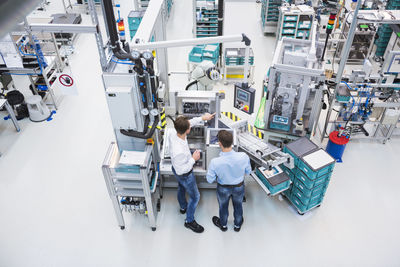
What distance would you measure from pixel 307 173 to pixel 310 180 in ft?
0.32

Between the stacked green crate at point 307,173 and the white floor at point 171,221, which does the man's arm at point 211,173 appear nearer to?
the white floor at point 171,221

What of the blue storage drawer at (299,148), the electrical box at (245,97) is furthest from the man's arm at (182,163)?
the blue storage drawer at (299,148)

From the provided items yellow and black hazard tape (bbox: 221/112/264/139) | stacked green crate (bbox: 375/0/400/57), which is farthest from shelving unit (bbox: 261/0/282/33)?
yellow and black hazard tape (bbox: 221/112/264/139)

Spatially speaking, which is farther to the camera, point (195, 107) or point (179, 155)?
point (195, 107)

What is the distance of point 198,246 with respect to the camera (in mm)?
4531

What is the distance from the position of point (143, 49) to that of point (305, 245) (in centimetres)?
334

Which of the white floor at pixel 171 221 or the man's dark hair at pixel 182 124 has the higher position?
the man's dark hair at pixel 182 124

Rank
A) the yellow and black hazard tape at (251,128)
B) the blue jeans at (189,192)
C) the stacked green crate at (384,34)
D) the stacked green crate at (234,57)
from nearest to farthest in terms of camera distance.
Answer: the blue jeans at (189,192)
the yellow and black hazard tape at (251,128)
the stacked green crate at (234,57)
the stacked green crate at (384,34)

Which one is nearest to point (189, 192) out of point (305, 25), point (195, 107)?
point (195, 107)

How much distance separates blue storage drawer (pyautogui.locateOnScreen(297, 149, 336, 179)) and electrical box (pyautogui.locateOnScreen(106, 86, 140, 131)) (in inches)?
89.8

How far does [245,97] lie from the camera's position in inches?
193

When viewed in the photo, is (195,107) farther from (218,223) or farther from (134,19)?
(134,19)

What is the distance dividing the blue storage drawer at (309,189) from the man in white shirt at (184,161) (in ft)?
4.77

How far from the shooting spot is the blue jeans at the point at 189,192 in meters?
4.30
